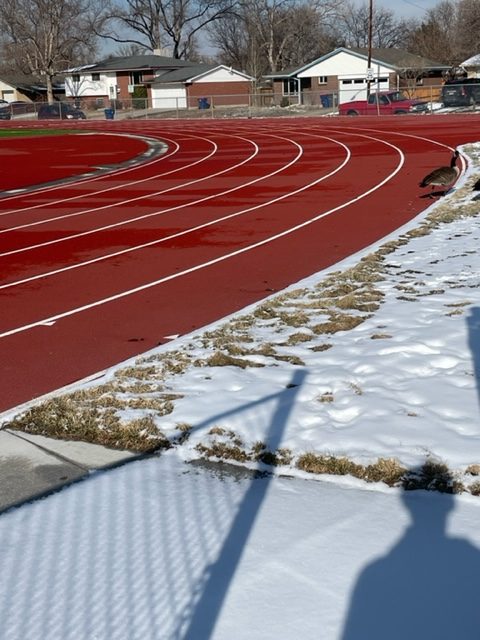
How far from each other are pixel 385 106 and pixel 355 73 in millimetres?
22924

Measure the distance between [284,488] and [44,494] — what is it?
4.68ft

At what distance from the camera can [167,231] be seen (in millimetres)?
14227

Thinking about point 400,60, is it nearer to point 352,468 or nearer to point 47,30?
point 47,30

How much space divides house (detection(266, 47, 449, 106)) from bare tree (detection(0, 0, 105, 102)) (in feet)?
80.0

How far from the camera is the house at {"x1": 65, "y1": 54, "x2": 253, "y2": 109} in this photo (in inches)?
2864

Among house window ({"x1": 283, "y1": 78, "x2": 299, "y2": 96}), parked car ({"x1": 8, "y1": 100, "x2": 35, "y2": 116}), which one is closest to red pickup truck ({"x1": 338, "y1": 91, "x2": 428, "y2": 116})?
house window ({"x1": 283, "y1": 78, "x2": 299, "y2": 96})

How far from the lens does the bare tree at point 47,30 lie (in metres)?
79.5

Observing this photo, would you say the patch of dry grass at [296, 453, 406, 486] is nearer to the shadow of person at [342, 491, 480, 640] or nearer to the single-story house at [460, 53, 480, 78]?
the shadow of person at [342, 491, 480, 640]

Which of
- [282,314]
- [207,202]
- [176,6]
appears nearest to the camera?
[282,314]

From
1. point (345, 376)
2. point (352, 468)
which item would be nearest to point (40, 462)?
point (352, 468)

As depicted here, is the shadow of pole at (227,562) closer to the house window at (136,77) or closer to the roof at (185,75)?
the roof at (185,75)

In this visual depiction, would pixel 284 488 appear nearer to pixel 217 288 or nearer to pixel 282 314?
pixel 282 314

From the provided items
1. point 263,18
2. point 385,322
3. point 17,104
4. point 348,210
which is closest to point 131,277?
point 385,322

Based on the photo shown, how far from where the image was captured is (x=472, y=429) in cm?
502
